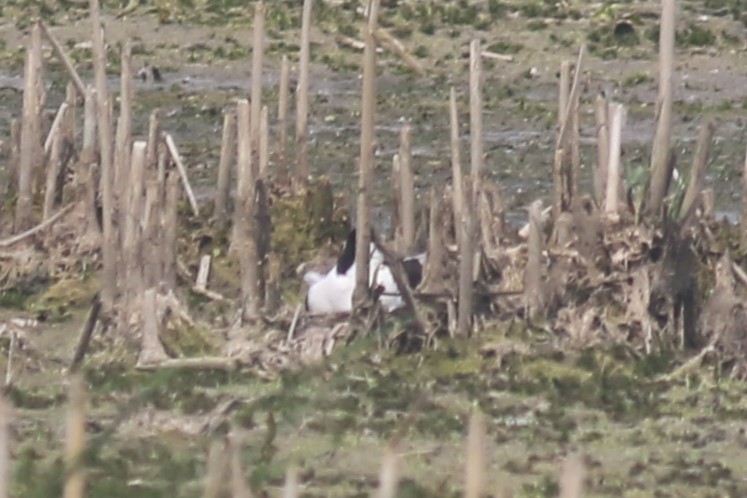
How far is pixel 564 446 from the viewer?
21.5ft

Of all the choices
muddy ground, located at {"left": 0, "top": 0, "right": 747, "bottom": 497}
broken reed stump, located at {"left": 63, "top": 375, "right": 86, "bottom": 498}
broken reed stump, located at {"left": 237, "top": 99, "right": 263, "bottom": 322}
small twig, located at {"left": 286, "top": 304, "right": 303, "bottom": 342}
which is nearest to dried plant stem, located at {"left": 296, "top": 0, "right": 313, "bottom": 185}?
broken reed stump, located at {"left": 237, "top": 99, "right": 263, "bottom": 322}

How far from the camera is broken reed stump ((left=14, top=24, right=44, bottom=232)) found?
911cm

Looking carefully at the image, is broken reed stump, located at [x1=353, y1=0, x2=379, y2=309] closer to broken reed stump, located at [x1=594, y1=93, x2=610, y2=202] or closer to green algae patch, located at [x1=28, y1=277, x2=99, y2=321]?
broken reed stump, located at [x1=594, y1=93, x2=610, y2=202]

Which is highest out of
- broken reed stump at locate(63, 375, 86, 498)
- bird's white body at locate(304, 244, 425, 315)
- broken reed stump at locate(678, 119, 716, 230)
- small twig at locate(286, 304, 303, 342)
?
broken reed stump at locate(63, 375, 86, 498)

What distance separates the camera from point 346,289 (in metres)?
7.96

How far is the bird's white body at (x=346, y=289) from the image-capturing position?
7781 millimetres

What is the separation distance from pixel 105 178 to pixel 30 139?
1.15 meters

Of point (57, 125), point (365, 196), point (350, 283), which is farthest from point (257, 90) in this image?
point (365, 196)

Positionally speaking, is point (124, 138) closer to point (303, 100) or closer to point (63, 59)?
point (63, 59)

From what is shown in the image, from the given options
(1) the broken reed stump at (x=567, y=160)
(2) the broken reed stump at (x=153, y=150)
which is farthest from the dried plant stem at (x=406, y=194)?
(2) the broken reed stump at (x=153, y=150)

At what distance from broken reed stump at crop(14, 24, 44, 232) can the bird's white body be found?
1.60 meters

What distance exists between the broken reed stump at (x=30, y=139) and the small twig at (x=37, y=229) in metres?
0.22

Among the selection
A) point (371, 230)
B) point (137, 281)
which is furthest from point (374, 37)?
point (137, 281)

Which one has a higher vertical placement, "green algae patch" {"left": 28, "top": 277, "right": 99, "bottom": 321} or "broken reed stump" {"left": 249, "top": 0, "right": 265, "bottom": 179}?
"broken reed stump" {"left": 249, "top": 0, "right": 265, "bottom": 179}
